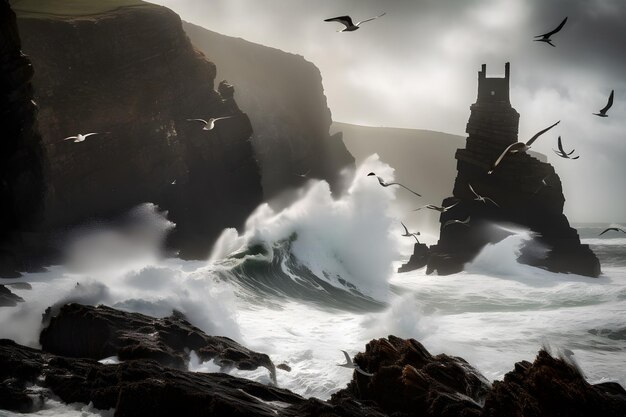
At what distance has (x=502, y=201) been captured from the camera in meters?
45.6

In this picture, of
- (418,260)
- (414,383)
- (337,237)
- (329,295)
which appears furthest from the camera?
(418,260)

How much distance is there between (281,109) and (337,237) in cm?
5289

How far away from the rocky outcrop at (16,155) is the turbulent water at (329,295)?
1.74 metres

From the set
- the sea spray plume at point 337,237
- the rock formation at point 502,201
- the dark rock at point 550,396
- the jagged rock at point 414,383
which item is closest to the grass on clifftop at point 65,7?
the sea spray plume at point 337,237

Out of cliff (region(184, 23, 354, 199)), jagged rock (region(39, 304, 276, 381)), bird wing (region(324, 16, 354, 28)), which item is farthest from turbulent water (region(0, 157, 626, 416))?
cliff (region(184, 23, 354, 199))

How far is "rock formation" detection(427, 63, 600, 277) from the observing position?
43.9 m

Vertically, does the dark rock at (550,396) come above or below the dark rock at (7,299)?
below

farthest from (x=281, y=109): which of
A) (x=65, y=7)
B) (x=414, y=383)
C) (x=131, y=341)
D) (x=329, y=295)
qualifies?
(x=414, y=383)

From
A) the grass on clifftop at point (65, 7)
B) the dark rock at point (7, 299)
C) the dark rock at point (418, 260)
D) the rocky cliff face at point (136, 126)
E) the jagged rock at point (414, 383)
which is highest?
the grass on clifftop at point (65, 7)

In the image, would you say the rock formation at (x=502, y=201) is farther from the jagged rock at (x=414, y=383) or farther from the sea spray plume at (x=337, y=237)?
the jagged rock at (x=414, y=383)

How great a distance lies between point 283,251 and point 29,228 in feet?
43.3

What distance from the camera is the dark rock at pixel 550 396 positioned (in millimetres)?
7980

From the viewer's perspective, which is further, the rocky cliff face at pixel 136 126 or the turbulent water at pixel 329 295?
the rocky cliff face at pixel 136 126

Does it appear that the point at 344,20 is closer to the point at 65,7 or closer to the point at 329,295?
the point at 329,295
